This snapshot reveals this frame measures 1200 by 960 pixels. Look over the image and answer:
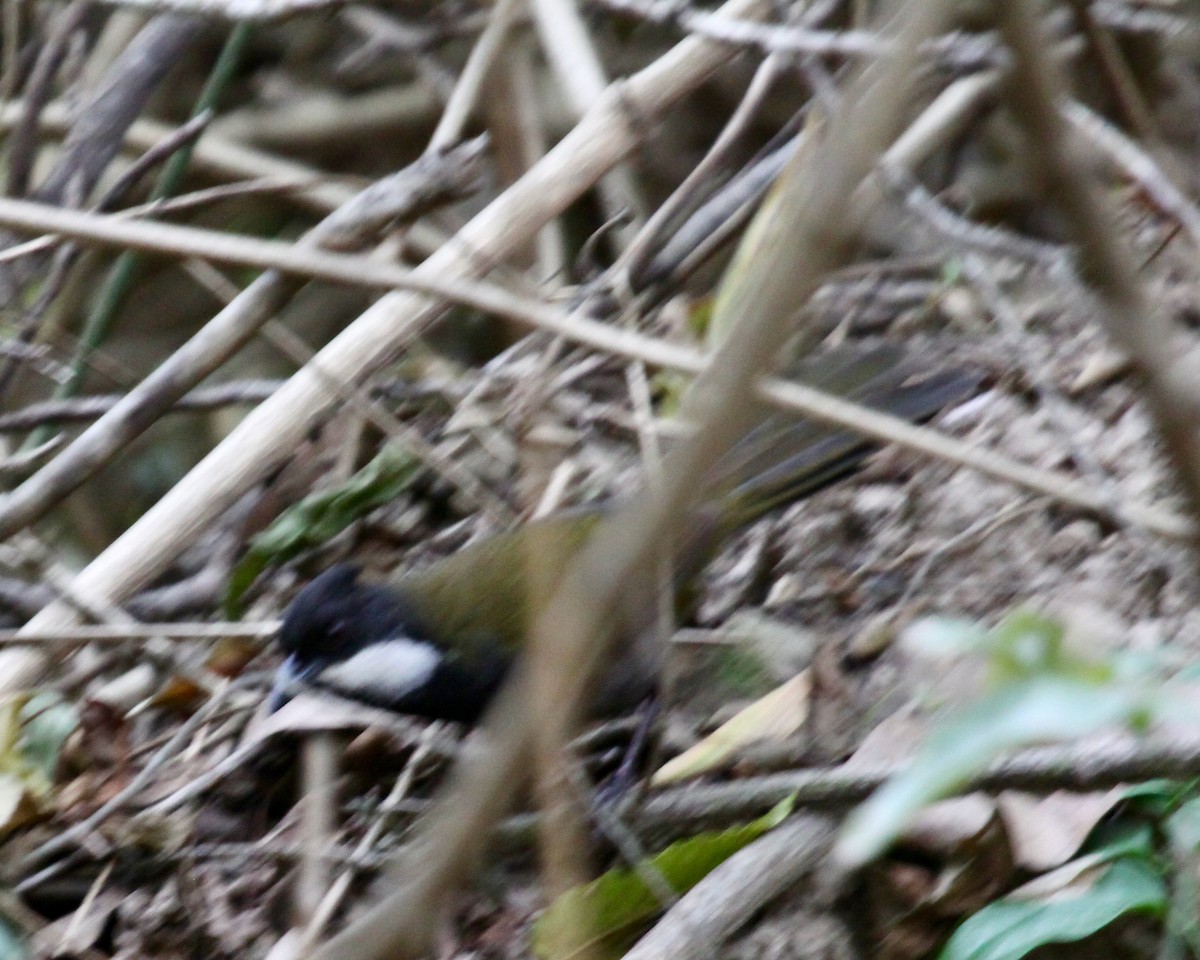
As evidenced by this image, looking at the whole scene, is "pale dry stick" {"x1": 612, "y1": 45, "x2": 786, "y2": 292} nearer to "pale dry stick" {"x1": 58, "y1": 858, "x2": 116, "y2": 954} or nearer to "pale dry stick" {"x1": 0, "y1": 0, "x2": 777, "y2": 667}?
"pale dry stick" {"x1": 0, "y1": 0, "x2": 777, "y2": 667}

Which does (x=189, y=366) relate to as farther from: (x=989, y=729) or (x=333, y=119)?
(x=333, y=119)

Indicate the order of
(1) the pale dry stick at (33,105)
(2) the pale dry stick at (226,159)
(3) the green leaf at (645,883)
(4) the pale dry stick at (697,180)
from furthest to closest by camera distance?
(2) the pale dry stick at (226,159) < (1) the pale dry stick at (33,105) < (4) the pale dry stick at (697,180) < (3) the green leaf at (645,883)

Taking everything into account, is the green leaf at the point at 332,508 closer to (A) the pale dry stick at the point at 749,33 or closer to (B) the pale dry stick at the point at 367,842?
(B) the pale dry stick at the point at 367,842

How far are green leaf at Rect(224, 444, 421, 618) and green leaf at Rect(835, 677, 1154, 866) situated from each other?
8.36ft

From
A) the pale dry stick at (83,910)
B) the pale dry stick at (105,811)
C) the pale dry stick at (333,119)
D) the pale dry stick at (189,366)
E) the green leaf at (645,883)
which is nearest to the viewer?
the green leaf at (645,883)

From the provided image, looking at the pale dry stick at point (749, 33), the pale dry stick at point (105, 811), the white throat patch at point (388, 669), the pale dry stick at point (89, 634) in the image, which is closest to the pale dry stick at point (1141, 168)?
the pale dry stick at point (749, 33)

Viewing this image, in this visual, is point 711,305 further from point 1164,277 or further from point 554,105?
point 554,105

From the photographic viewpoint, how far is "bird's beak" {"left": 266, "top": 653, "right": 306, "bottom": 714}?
113 inches

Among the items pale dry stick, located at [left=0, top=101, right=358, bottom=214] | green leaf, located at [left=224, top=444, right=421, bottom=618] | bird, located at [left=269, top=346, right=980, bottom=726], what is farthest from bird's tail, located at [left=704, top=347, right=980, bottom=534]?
pale dry stick, located at [left=0, top=101, right=358, bottom=214]

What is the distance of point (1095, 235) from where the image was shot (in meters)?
0.81

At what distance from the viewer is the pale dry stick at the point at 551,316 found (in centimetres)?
201

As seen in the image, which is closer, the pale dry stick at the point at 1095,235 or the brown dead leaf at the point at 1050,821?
the pale dry stick at the point at 1095,235

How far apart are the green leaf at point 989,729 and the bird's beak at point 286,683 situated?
2121 mm

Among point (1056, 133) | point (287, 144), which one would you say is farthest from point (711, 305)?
point (1056, 133)
